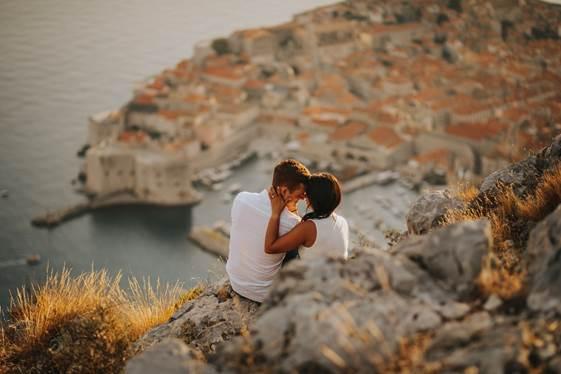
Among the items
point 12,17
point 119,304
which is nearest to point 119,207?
point 12,17

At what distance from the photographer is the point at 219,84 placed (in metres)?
27.1

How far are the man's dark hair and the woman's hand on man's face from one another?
0.05 m

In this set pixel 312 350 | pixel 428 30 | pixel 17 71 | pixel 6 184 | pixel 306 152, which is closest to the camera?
pixel 312 350

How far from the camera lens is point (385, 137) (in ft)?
73.8

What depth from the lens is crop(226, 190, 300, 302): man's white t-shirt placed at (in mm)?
2045

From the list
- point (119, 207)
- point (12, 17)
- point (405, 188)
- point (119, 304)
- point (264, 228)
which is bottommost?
point (119, 207)

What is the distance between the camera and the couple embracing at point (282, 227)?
1975 mm

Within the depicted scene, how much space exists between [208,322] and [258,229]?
349 mm

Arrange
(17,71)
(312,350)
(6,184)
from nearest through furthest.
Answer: (312,350) → (6,184) → (17,71)

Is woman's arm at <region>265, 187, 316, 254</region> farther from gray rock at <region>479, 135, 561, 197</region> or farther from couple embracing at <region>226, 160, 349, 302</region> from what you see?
gray rock at <region>479, 135, 561, 197</region>

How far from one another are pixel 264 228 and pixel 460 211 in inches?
28.1

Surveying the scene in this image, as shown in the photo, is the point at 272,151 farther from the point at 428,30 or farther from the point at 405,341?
the point at 405,341

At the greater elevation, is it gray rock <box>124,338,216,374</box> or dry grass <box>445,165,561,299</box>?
dry grass <box>445,165,561,299</box>

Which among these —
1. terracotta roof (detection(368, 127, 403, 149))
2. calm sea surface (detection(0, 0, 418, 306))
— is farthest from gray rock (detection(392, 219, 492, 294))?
terracotta roof (detection(368, 127, 403, 149))
